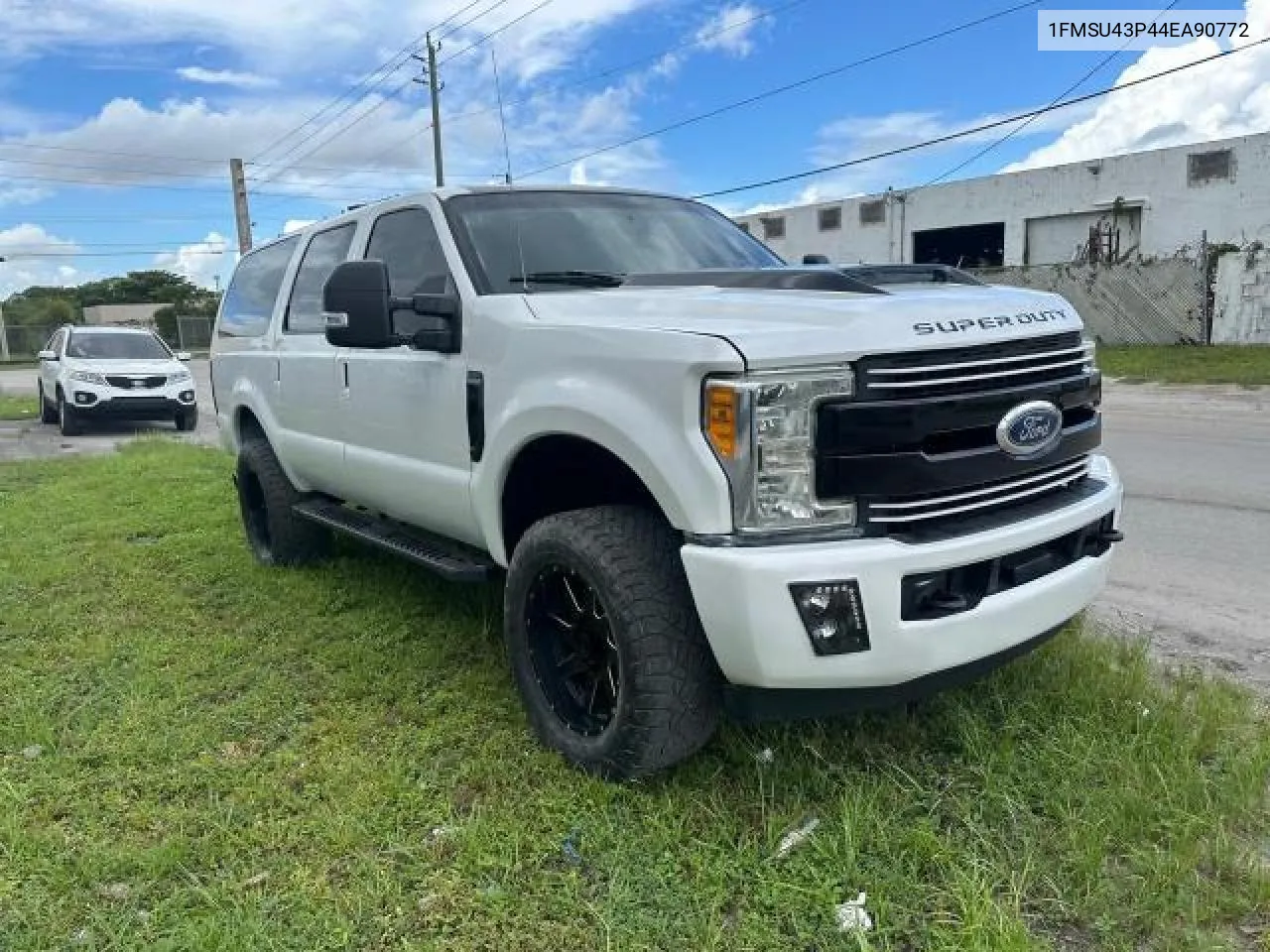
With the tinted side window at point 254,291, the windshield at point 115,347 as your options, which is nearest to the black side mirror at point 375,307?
the tinted side window at point 254,291

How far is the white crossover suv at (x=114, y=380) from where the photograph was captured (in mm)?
14211

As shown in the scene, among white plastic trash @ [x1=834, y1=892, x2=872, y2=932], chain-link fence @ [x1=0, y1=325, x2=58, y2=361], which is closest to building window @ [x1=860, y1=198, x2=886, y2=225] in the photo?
white plastic trash @ [x1=834, y1=892, x2=872, y2=932]

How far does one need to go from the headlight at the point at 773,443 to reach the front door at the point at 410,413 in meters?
1.34

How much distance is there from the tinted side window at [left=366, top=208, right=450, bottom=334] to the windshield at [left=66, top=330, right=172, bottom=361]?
12.2 metres

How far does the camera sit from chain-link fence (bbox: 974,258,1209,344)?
2009 centimetres

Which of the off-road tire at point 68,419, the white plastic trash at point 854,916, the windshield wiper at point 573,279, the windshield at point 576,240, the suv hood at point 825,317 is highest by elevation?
the windshield at point 576,240

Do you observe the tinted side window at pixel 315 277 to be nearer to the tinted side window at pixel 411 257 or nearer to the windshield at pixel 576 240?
the tinted side window at pixel 411 257

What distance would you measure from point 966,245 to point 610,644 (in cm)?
3079

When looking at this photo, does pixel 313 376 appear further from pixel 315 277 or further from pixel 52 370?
pixel 52 370

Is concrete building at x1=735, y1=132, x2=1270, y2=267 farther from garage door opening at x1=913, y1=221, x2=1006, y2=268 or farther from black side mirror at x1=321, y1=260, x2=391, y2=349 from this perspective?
black side mirror at x1=321, y1=260, x2=391, y2=349

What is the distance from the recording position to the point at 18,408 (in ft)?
63.4

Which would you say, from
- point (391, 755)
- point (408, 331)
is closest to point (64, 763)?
point (391, 755)

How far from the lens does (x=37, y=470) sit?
1012cm

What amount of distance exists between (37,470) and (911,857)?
10.2 meters
